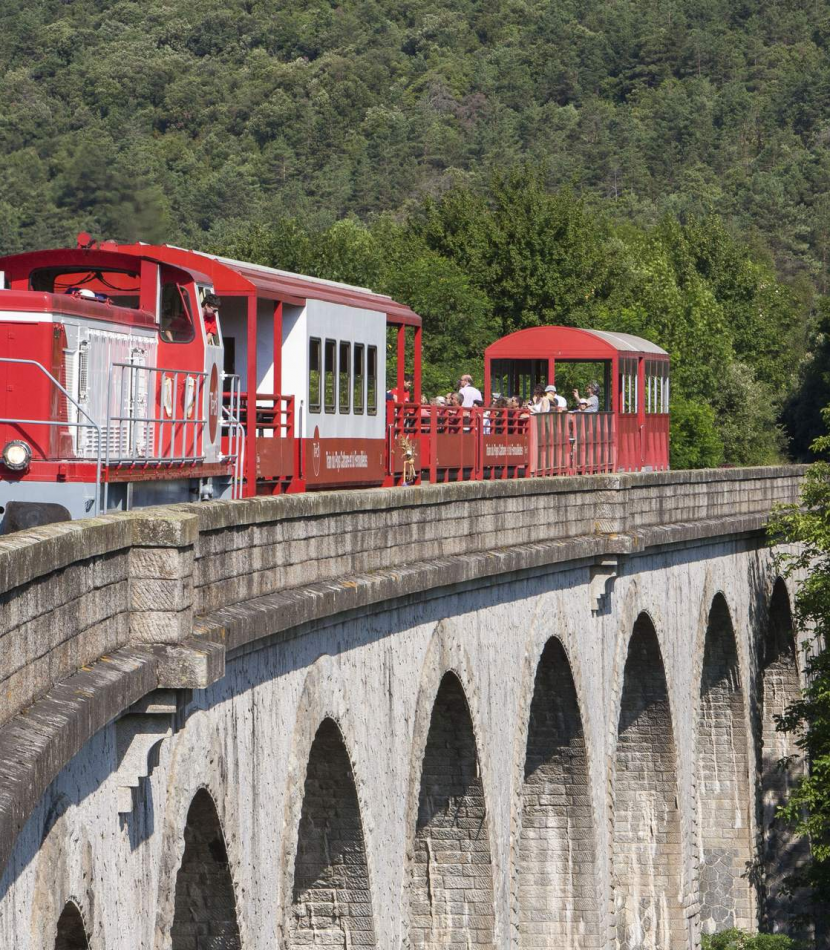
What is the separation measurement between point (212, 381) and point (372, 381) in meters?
5.84

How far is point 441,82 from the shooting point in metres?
156

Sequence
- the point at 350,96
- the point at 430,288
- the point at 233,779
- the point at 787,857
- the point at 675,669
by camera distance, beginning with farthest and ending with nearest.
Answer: the point at 350,96, the point at 430,288, the point at 787,857, the point at 675,669, the point at 233,779

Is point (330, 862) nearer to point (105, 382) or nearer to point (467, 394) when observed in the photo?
point (105, 382)

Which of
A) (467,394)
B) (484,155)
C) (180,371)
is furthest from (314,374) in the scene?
(484,155)

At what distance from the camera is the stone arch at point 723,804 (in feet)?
102

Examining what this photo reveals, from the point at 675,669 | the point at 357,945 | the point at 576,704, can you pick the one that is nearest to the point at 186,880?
the point at 357,945

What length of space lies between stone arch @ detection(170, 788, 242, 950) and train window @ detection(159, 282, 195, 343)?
6303 mm

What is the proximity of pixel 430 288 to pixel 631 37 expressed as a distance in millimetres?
125924

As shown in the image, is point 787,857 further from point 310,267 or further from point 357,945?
point 310,267

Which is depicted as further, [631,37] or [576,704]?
[631,37]

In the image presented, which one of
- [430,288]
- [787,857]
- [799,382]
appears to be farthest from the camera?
[799,382]

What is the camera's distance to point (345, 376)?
69.5ft

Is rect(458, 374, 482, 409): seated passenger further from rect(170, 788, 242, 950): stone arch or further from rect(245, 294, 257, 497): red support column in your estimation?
rect(170, 788, 242, 950): stone arch

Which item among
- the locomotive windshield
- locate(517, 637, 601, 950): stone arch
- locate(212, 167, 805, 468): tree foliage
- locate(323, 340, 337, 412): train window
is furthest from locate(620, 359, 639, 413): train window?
the locomotive windshield
